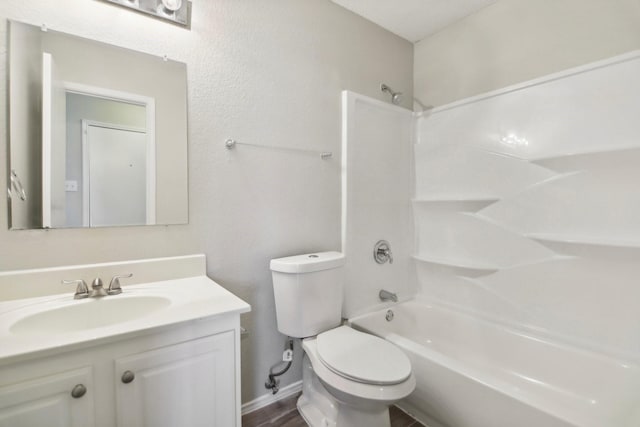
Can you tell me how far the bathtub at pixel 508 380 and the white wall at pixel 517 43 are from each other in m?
1.60

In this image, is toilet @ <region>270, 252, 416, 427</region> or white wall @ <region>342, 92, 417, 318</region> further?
white wall @ <region>342, 92, 417, 318</region>

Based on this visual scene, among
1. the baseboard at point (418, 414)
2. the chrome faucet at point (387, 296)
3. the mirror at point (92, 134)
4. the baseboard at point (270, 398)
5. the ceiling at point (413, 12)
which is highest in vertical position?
the ceiling at point (413, 12)

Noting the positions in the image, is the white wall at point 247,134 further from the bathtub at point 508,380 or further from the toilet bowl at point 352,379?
the bathtub at point 508,380

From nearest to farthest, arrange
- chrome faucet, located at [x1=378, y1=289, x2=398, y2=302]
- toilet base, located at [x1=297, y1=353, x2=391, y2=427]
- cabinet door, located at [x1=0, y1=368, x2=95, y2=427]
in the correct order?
cabinet door, located at [x1=0, y1=368, x2=95, y2=427] → toilet base, located at [x1=297, y1=353, x2=391, y2=427] → chrome faucet, located at [x1=378, y1=289, x2=398, y2=302]

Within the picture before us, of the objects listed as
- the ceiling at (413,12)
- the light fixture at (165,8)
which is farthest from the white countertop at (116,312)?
the ceiling at (413,12)

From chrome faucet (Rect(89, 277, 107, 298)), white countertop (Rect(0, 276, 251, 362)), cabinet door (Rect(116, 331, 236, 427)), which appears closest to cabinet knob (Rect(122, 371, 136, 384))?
cabinet door (Rect(116, 331, 236, 427))

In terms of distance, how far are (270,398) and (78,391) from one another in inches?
44.8

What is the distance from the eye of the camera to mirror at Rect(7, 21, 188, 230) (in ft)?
3.69

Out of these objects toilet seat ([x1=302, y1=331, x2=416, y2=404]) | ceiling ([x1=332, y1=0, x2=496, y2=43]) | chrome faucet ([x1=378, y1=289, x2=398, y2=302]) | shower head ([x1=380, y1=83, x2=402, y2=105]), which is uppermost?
ceiling ([x1=332, y1=0, x2=496, y2=43])

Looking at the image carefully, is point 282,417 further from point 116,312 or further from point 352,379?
point 116,312

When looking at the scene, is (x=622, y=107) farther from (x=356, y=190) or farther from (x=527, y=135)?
(x=356, y=190)

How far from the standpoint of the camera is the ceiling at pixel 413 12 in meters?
1.95

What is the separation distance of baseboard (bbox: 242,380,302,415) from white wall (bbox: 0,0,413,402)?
0.15 ft

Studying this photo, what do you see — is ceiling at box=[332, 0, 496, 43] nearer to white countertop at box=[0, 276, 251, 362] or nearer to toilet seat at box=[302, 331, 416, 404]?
white countertop at box=[0, 276, 251, 362]
